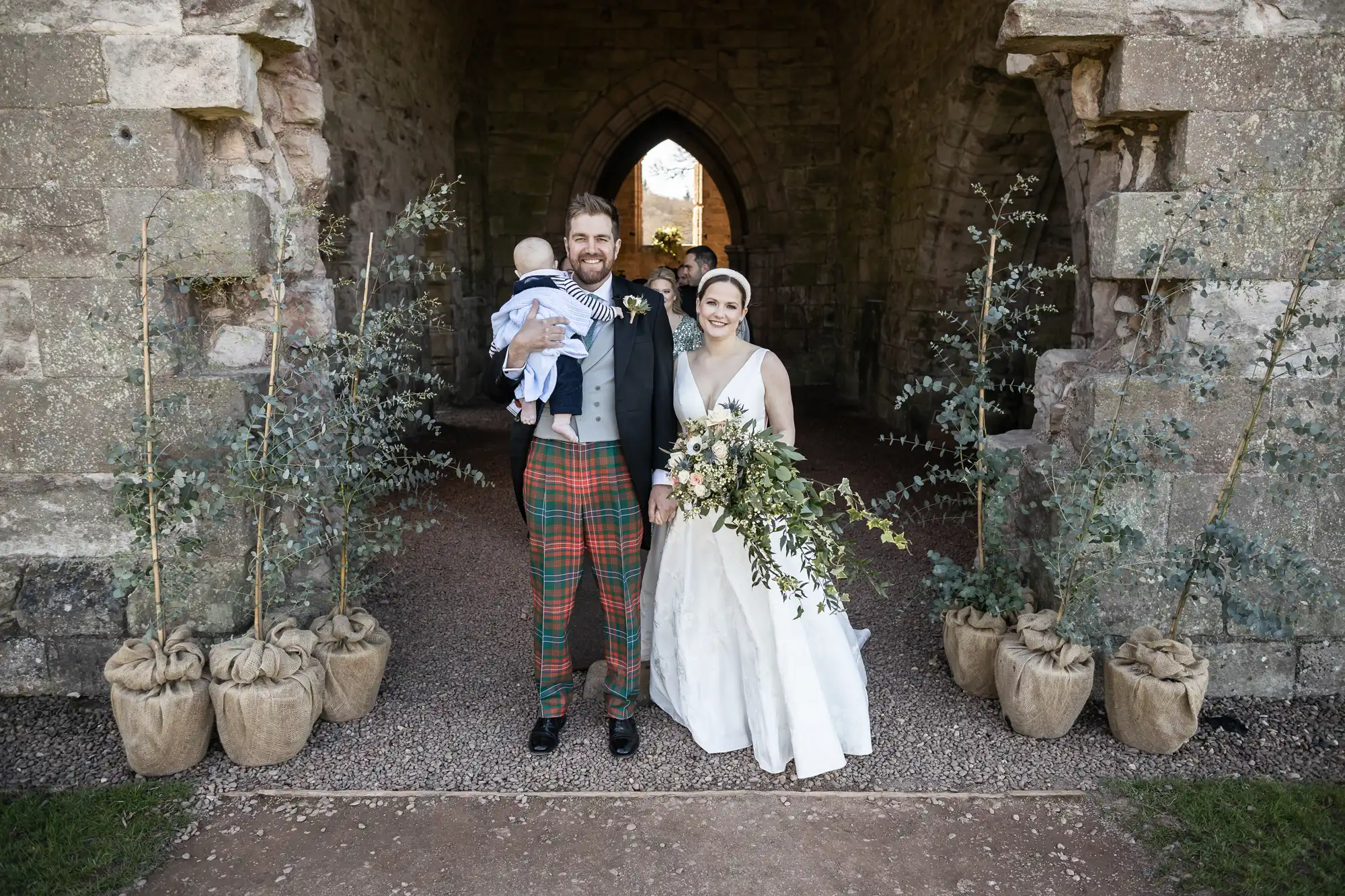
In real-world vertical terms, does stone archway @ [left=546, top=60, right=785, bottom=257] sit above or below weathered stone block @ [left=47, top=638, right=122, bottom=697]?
above

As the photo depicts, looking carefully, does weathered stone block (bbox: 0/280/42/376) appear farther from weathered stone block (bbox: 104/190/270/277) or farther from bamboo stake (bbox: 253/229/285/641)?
bamboo stake (bbox: 253/229/285/641)

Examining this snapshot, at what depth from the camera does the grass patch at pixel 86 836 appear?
2355mm

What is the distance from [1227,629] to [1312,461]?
74cm

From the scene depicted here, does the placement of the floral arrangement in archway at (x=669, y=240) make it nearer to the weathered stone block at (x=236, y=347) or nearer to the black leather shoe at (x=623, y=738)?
the weathered stone block at (x=236, y=347)

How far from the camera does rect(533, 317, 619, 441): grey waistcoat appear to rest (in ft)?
9.25

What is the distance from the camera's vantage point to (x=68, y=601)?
10.6ft

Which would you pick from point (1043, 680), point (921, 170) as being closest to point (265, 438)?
point (1043, 680)

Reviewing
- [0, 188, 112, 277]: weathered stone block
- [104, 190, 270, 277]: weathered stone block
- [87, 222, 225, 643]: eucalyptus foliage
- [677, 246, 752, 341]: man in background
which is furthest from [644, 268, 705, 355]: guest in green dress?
[0, 188, 112, 277]: weathered stone block

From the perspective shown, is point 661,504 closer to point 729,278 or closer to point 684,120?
point 729,278

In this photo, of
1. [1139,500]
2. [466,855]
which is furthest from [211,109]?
[1139,500]

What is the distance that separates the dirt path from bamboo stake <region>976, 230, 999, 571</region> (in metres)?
0.97

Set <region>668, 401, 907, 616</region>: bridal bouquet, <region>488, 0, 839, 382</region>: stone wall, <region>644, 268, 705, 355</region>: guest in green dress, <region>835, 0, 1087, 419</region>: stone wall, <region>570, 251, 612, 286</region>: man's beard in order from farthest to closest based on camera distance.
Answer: <region>488, 0, 839, 382</region>: stone wall
<region>835, 0, 1087, 419</region>: stone wall
<region>644, 268, 705, 355</region>: guest in green dress
<region>570, 251, 612, 286</region>: man's beard
<region>668, 401, 907, 616</region>: bridal bouquet

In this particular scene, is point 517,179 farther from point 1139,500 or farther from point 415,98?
point 1139,500

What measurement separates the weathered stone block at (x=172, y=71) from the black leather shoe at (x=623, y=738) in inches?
96.9
